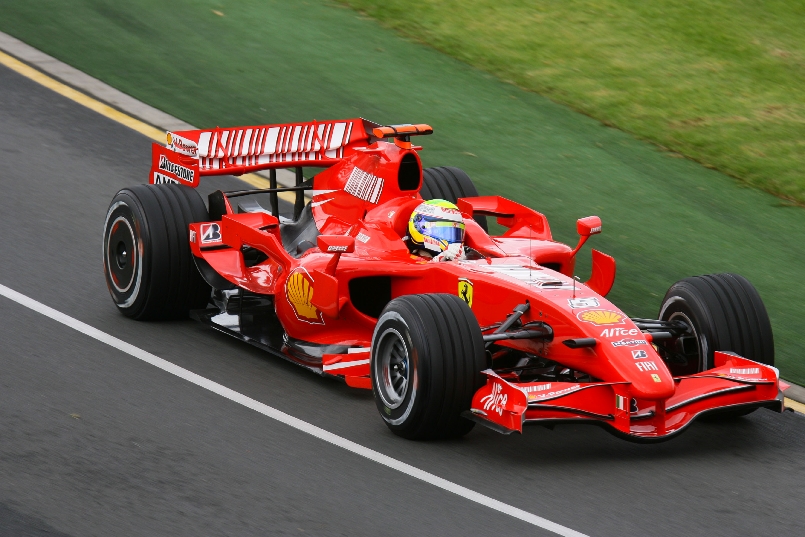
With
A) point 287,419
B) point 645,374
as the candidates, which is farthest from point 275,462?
point 645,374

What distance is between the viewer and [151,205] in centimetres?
1029

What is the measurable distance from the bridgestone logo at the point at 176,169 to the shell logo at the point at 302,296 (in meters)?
1.64

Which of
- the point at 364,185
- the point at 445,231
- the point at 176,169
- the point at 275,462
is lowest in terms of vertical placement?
the point at 275,462

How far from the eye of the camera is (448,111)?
16141 mm

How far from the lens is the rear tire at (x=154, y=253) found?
10.2 metres

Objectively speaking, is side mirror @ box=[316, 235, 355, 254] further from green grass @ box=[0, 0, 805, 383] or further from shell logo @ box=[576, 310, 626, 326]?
green grass @ box=[0, 0, 805, 383]

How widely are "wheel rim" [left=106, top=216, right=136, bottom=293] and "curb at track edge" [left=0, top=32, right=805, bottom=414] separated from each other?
3.37 meters

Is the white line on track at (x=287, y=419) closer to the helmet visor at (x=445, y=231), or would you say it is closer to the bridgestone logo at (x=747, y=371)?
the helmet visor at (x=445, y=231)

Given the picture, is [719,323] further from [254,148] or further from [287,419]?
[254,148]

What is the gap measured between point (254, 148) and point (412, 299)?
329 centimetres

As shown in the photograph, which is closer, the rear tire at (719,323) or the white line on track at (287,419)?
the white line on track at (287,419)

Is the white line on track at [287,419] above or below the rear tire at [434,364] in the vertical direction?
below

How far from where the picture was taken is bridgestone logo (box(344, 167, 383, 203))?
10.0m

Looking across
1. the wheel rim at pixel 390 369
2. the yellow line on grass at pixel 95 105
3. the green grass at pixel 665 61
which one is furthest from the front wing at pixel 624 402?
the green grass at pixel 665 61
